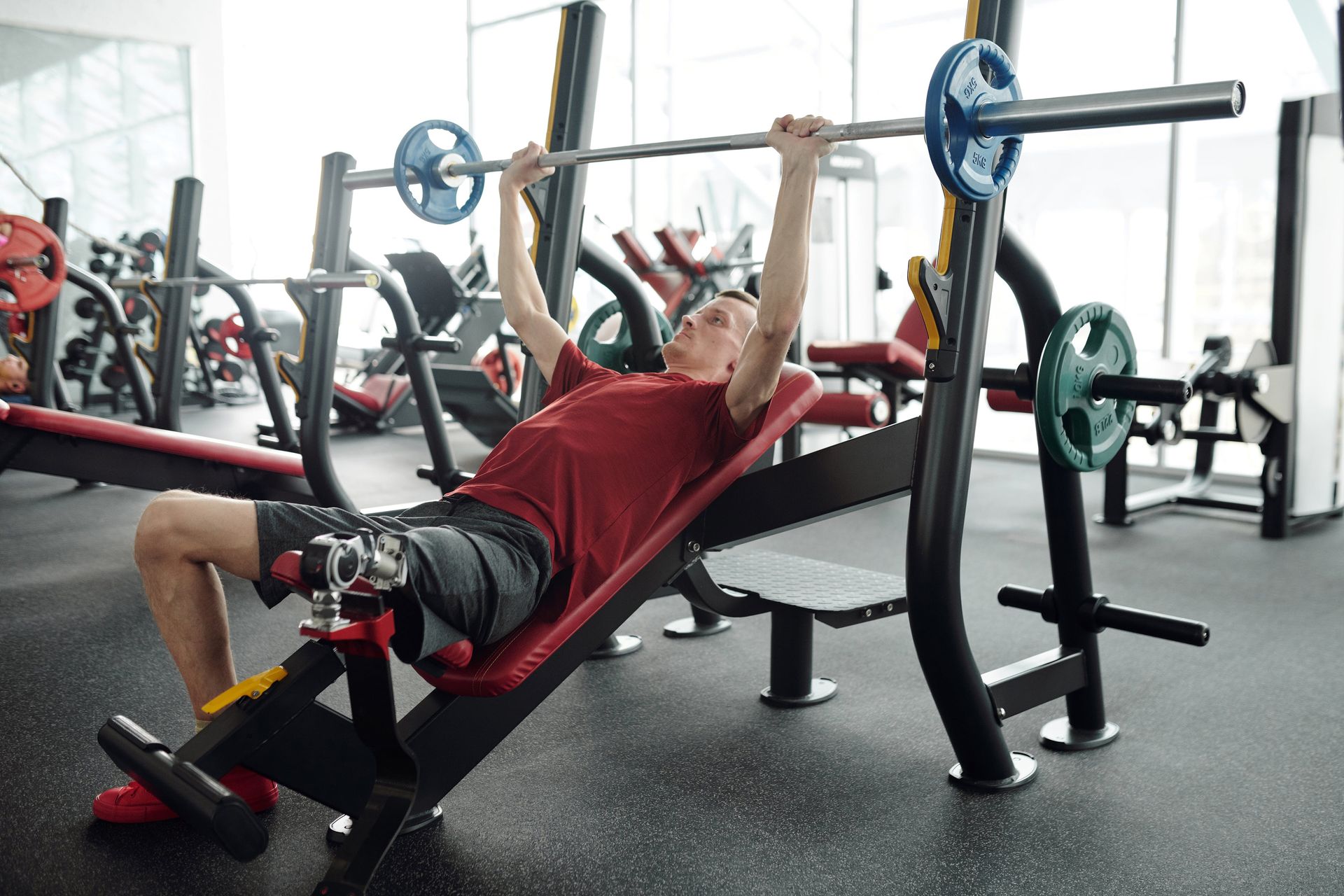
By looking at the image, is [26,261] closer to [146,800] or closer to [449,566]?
[146,800]

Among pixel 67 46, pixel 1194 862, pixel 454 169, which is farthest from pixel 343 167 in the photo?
pixel 67 46

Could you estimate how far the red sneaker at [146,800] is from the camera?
5.41ft

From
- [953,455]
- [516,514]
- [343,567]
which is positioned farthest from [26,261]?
[953,455]

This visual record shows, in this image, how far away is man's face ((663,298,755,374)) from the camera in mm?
2004

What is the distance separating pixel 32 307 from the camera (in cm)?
403

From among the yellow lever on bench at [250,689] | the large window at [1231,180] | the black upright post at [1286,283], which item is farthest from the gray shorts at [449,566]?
the large window at [1231,180]

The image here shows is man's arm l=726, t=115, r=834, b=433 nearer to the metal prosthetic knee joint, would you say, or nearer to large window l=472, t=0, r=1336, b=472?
the metal prosthetic knee joint

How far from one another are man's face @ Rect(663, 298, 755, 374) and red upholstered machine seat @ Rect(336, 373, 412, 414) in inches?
171

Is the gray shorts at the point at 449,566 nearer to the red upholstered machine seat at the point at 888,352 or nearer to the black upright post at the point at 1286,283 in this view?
the red upholstered machine seat at the point at 888,352

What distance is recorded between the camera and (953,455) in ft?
5.19

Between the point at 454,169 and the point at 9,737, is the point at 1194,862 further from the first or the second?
the point at 9,737

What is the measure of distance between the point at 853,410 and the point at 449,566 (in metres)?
3.07

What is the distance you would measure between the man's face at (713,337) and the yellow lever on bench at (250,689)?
934 mm

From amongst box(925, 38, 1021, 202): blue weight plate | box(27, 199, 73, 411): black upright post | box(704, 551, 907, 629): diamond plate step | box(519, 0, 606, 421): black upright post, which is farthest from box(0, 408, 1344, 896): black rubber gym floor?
box(27, 199, 73, 411): black upright post
